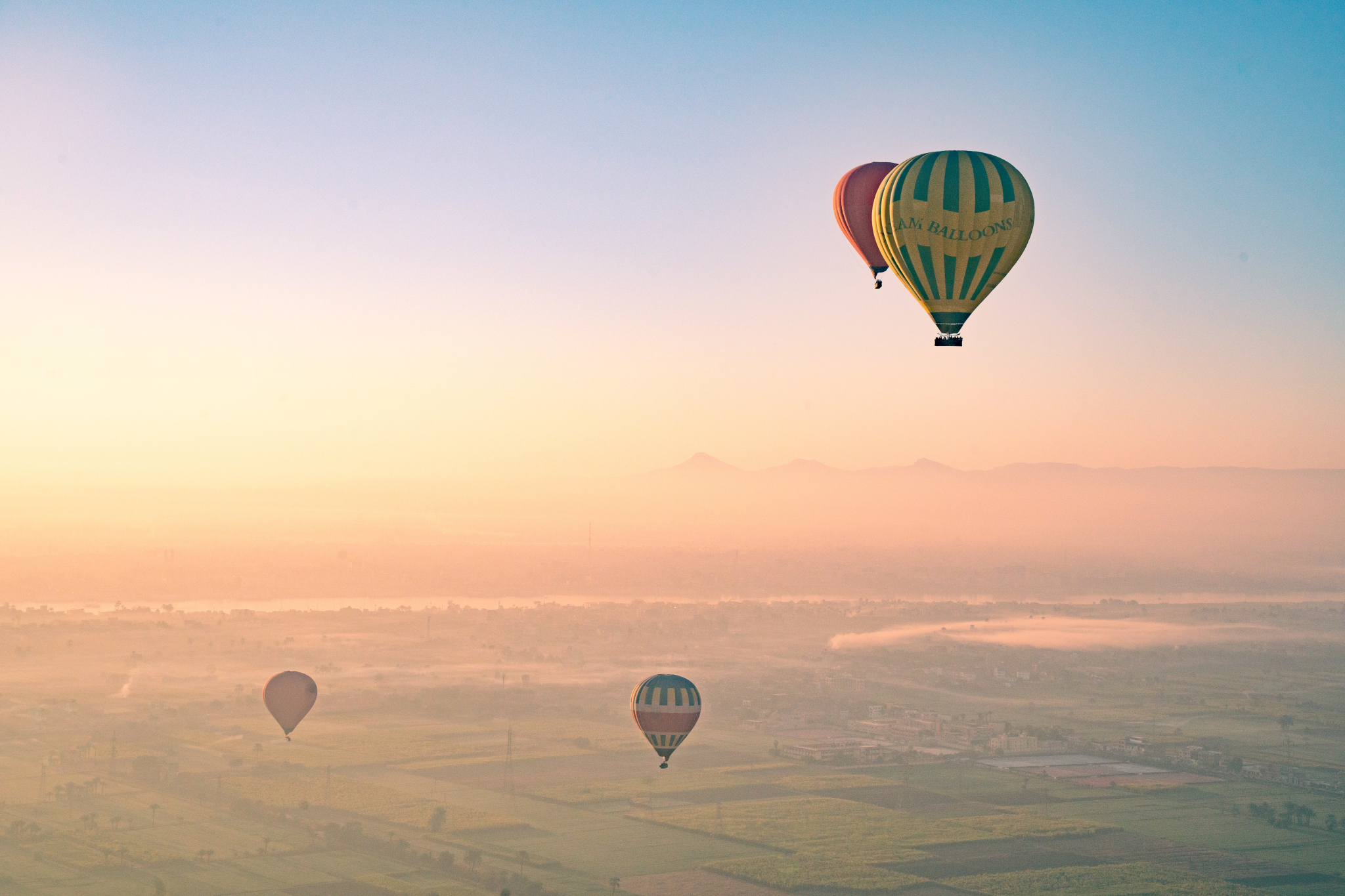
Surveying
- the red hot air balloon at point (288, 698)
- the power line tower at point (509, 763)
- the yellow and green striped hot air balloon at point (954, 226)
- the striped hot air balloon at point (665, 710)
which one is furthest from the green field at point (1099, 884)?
the red hot air balloon at point (288, 698)

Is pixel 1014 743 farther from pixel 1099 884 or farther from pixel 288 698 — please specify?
pixel 288 698

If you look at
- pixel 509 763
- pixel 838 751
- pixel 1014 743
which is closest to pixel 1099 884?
pixel 838 751

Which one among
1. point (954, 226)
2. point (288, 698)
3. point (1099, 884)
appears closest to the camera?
point (954, 226)

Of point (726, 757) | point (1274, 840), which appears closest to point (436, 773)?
point (726, 757)

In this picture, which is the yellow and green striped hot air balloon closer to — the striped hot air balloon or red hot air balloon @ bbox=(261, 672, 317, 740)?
the striped hot air balloon

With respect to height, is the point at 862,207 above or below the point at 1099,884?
above

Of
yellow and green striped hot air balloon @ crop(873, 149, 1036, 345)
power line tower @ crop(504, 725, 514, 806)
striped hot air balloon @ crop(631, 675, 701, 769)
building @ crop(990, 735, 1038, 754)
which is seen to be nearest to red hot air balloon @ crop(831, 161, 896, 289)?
yellow and green striped hot air balloon @ crop(873, 149, 1036, 345)

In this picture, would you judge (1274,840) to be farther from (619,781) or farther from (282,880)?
(282,880)
